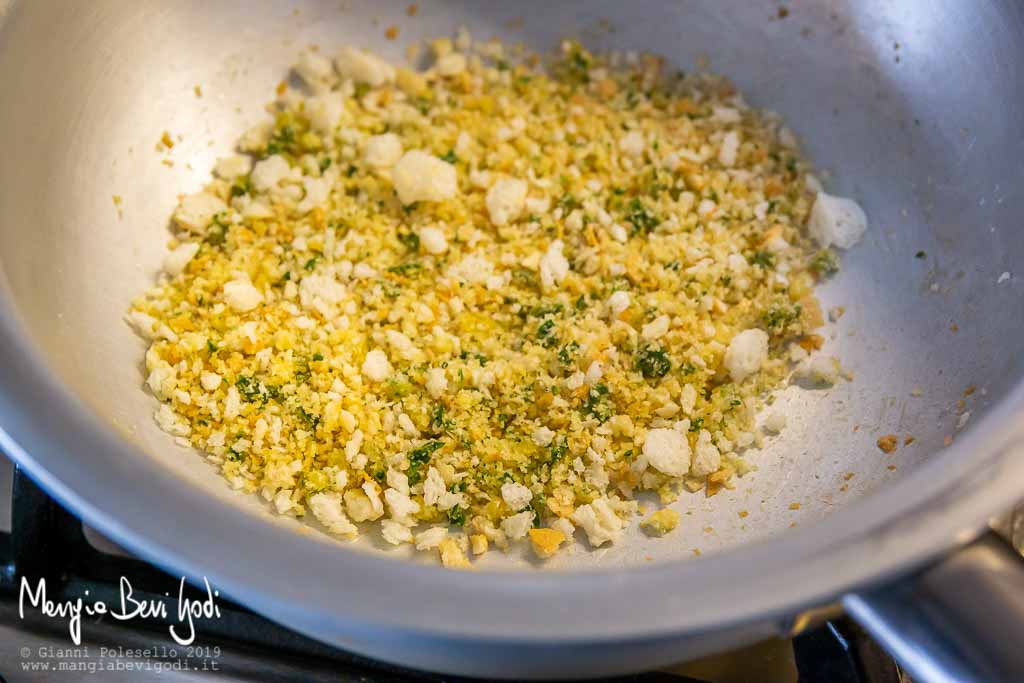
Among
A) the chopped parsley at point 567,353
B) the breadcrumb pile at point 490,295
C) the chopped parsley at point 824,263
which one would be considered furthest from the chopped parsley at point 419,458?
the chopped parsley at point 824,263

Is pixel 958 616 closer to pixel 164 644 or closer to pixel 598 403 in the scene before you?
pixel 598 403

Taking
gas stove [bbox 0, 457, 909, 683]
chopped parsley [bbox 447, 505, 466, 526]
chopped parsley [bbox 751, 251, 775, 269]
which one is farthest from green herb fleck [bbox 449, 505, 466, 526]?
chopped parsley [bbox 751, 251, 775, 269]

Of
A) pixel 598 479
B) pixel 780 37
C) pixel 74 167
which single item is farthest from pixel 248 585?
pixel 780 37

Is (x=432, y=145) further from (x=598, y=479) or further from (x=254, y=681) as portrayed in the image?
(x=254, y=681)

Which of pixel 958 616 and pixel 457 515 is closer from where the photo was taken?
pixel 958 616

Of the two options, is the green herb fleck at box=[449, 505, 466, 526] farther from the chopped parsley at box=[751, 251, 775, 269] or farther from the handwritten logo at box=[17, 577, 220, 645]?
the chopped parsley at box=[751, 251, 775, 269]

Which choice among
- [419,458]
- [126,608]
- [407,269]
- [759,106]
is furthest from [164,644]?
[759,106]

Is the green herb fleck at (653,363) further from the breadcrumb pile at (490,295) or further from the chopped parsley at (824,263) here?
the chopped parsley at (824,263)
